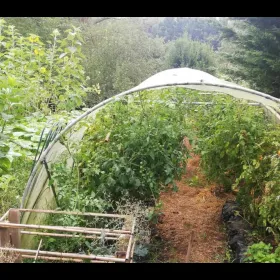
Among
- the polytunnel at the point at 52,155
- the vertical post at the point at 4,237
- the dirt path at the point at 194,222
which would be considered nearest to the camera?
the vertical post at the point at 4,237

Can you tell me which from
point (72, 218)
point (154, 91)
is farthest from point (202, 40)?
point (72, 218)

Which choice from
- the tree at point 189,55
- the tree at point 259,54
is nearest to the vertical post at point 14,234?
the tree at point 259,54

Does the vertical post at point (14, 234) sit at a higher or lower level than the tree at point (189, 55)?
lower

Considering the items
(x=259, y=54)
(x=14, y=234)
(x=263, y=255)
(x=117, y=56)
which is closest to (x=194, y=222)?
(x=263, y=255)

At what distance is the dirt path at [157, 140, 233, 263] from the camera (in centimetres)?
267

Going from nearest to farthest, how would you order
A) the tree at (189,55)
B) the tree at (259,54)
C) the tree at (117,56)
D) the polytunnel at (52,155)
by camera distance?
1. the polytunnel at (52,155)
2. the tree at (259,54)
3. the tree at (117,56)
4. the tree at (189,55)

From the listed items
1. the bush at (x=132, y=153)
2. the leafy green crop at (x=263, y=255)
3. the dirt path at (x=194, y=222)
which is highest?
the bush at (x=132, y=153)

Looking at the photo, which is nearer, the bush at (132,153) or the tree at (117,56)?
the bush at (132,153)

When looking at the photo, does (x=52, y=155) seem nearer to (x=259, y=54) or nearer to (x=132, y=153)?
(x=132, y=153)

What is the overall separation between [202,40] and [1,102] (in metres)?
9.01

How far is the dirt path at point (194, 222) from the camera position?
2674mm

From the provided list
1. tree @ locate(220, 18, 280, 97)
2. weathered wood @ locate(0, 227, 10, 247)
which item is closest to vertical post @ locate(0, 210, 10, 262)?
weathered wood @ locate(0, 227, 10, 247)

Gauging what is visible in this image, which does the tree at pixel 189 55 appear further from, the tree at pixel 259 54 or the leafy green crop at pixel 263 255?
the leafy green crop at pixel 263 255
